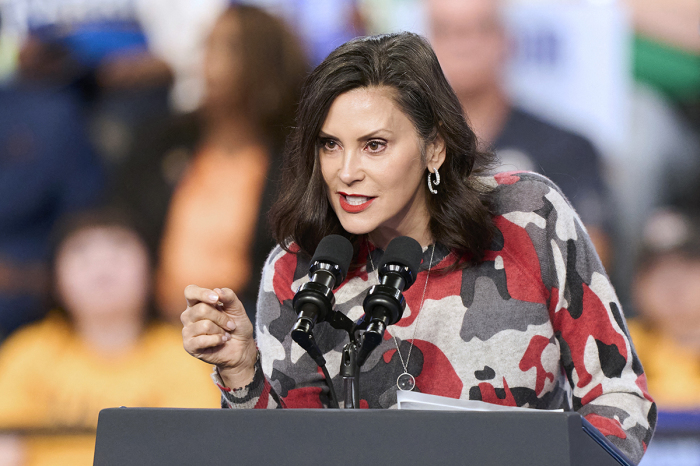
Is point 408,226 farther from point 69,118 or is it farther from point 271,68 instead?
point 69,118

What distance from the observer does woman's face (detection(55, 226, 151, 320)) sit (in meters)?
3.61

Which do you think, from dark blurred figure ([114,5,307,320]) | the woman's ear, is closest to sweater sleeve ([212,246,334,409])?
the woman's ear

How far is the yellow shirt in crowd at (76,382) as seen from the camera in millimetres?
3529

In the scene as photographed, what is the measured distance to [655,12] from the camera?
3.19 meters

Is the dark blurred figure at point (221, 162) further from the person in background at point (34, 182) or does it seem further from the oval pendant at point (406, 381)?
the oval pendant at point (406, 381)

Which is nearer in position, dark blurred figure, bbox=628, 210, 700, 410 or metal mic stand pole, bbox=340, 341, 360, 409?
metal mic stand pole, bbox=340, 341, 360, 409

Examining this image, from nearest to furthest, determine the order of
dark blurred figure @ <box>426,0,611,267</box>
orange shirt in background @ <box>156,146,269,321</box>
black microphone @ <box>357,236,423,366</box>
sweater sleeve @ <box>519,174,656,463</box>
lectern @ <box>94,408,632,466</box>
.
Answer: lectern @ <box>94,408,632,466</box>
black microphone @ <box>357,236,423,366</box>
sweater sleeve @ <box>519,174,656,463</box>
dark blurred figure @ <box>426,0,611,267</box>
orange shirt in background @ <box>156,146,269,321</box>

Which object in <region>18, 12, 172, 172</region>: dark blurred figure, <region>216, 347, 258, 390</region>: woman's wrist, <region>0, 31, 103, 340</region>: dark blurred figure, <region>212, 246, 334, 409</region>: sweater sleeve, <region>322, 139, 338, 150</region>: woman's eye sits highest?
<region>18, 12, 172, 172</region>: dark blurred figure

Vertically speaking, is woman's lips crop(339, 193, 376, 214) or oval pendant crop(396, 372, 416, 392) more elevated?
woman's lips crop(339, 193, 376, 214)

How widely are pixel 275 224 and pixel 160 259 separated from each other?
6.66 ft

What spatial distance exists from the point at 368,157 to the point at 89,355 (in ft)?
8.58

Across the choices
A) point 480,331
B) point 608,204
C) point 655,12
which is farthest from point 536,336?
point 655,12

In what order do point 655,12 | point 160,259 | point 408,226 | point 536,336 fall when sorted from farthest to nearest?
point 160,259 < point 655,12 < point 408,226 < point 536,336

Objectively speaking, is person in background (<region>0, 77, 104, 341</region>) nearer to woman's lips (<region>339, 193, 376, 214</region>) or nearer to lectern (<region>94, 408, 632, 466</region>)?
woman's lips (<region>339, 193, 376, 214</region>)
